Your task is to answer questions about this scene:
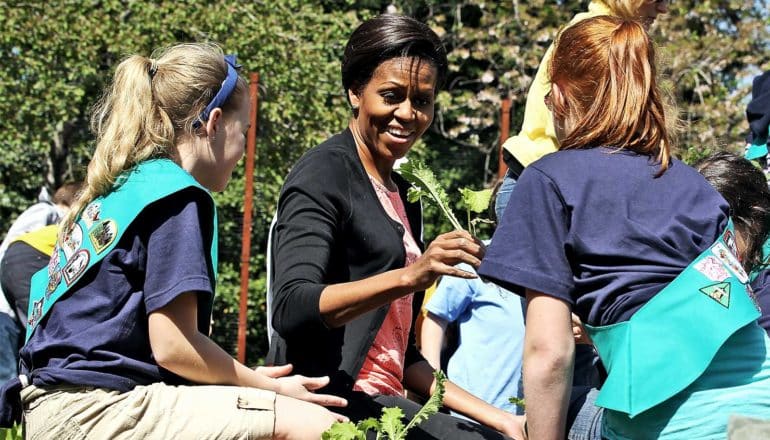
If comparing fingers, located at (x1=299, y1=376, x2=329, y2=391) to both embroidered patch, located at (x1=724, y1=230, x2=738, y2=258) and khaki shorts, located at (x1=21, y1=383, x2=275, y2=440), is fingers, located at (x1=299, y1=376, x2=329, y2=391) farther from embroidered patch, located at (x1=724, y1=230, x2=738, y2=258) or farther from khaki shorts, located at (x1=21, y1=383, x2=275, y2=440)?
embroidered patch, located at (x1=724, y1=230, x2=738, y2=258)

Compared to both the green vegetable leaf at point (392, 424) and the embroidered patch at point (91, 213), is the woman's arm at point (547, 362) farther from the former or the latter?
the embroidered patch at point (91, 213)

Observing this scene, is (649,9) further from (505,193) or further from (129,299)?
(129,299)

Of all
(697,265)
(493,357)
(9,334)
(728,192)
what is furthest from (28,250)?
(697,265)

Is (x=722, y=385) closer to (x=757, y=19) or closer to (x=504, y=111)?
(x=504, y=111)

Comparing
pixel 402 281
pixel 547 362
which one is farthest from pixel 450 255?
pixel 547 362

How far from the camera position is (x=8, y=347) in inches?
262

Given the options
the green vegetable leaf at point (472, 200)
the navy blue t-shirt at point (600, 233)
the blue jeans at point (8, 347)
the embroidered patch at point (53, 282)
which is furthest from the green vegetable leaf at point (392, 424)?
the blue jeans at point (8, 347)

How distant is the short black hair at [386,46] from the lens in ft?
11.1

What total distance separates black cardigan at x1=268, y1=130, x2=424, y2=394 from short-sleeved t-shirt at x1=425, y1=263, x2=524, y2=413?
1686 mm

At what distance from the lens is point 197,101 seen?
3.02 metres

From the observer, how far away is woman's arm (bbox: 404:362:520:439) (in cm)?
341

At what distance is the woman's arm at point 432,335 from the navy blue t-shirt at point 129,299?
82.9 inches

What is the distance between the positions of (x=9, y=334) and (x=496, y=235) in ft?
16.0

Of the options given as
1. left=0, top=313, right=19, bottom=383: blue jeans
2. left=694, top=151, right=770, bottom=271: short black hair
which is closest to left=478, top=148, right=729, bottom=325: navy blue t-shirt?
left=694, top=151, right=770, bottom=271: short black hair
